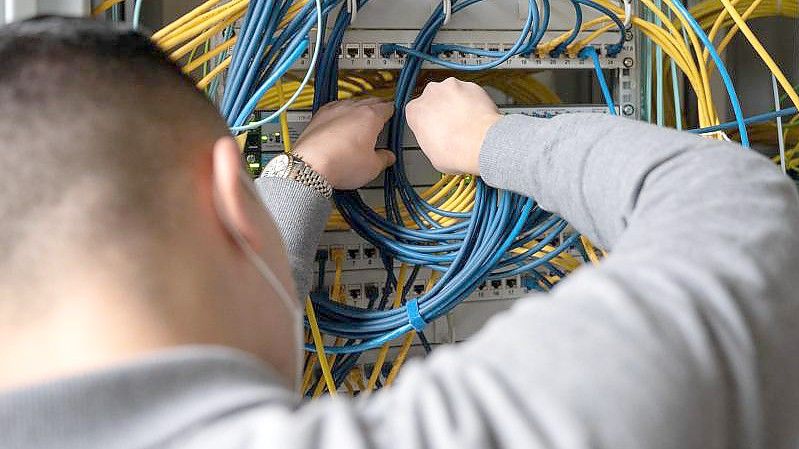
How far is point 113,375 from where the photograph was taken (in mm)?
393

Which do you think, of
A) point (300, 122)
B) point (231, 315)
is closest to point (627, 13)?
point (300, 122)

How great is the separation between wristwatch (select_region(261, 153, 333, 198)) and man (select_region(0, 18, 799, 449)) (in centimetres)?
35

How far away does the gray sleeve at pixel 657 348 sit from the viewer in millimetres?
400

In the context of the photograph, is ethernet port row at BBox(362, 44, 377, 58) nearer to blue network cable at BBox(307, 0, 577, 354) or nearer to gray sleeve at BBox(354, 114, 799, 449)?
blue network cable at BBox(307, 0, 577, 354)

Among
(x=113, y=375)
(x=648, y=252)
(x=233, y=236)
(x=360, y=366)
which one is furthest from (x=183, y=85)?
(x=360, y=366)

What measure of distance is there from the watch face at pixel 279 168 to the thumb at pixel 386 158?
5.6 inches

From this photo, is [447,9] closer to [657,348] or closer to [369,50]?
[369,50]

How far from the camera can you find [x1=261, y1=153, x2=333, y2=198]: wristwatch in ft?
2.98

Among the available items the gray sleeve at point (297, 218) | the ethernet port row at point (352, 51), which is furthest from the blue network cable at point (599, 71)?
the gray sleeve at point (297, 218)

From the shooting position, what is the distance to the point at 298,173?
0.91m

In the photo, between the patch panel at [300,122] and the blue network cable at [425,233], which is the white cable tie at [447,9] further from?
the patch panel at [300,122]

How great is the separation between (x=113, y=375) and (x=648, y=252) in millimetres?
339

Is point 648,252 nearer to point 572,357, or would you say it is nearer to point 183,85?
point 572,357

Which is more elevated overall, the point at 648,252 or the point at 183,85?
the point at 183,85
